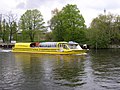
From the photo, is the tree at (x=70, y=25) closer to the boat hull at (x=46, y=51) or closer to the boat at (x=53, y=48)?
the boat at (x=53, y=48)

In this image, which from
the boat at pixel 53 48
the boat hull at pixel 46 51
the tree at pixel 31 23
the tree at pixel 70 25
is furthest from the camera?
the tree at pixel 31 23

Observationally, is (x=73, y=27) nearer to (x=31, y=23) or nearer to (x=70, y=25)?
(x=70, y=25)

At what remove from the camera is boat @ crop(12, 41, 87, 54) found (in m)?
70.3

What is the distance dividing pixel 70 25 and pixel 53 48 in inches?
1355

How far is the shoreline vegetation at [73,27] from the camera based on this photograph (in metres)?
107

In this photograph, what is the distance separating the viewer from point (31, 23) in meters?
114

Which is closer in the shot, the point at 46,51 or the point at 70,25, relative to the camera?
the point at 46,51

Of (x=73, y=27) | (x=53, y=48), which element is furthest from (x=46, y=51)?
(x=73, y=27)

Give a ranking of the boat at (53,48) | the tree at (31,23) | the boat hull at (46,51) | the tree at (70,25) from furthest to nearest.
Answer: the tree at (31,23)
the tree at (70,25)
the boat at (53,48)
the boat hull at (46,51)

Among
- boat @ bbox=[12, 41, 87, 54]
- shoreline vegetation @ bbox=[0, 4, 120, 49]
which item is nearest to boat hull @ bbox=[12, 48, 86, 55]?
boat @ bbox=[12, 41, 87, 54]

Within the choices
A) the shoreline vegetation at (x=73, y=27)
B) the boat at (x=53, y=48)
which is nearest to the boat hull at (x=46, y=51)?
the boat at (x=53, y=48)

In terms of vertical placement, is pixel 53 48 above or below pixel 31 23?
below

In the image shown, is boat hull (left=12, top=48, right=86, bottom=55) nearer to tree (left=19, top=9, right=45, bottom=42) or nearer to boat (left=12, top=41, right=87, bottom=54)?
boat (left=12, top=41, right=87, bottom=54)

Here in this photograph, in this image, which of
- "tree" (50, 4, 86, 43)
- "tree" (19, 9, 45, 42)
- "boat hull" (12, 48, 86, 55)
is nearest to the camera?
"boat hull" (12, 48, 86, 55)
